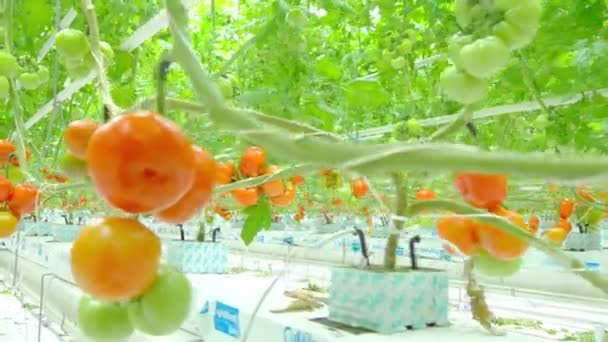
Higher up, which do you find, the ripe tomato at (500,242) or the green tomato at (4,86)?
the green tomato at (4,86)

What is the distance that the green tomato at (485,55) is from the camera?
0.52 m

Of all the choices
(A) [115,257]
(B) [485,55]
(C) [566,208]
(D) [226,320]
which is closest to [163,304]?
(A) [115,257]

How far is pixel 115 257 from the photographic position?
388mm

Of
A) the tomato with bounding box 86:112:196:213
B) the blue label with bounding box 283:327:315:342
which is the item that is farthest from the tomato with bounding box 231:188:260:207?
the tomato with bounding box 86:112:196:213

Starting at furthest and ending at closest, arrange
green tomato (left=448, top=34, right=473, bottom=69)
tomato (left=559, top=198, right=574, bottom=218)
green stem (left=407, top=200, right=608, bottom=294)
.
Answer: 1. tomato (left=559, top=198, right=574, bottom=218)
2. green tomato (left=448, top=34, right=473, bottom=69)
3. green stem (left=407, top=200, right=608, bottom=294)

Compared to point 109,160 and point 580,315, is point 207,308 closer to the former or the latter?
point 109,160

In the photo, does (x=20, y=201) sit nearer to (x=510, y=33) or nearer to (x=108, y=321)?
(x=108, y=321)

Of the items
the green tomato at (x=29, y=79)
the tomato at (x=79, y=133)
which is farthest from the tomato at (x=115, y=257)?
the green tomato at (x=29, y=79)

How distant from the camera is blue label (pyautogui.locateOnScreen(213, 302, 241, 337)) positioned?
6.68 feet

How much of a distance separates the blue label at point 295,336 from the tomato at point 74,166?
0.84m

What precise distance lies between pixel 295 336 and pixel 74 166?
96 cm

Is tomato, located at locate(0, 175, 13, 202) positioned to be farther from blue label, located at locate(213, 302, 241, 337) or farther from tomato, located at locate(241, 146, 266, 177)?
blue label, located at locate(213, 302, 241, 337)

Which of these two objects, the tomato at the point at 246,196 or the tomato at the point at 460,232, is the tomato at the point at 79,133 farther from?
the tomato at the point at 246,196

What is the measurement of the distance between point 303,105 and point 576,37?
85 cm
